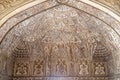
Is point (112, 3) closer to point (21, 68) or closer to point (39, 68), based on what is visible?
point (39, 68)

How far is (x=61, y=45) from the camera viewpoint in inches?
279

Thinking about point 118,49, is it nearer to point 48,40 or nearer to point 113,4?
point 113,4

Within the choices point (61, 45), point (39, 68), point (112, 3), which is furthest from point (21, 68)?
point (112, 3)

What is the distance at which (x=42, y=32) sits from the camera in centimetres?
684

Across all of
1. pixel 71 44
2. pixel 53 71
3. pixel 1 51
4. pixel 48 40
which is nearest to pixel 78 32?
pixel 71 44

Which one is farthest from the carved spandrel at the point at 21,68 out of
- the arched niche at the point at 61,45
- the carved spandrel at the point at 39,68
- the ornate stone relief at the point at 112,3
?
the ornate stone relief at the point at 112,3

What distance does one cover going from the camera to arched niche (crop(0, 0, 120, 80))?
6207 mm

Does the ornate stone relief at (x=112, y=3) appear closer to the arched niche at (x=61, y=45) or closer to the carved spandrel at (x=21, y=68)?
the arched niche at (x=61, y=45)

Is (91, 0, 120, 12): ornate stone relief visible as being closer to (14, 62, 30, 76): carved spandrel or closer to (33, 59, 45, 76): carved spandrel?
(33, 59, 45, 76): carved spandrel

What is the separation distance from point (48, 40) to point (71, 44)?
714mm

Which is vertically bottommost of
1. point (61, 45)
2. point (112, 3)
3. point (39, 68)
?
point (39, 68)

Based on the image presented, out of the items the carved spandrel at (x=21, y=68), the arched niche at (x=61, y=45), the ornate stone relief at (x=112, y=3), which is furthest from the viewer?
the carved spandrel at (x=21, y=68)

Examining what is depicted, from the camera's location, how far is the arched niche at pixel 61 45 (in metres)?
6.21

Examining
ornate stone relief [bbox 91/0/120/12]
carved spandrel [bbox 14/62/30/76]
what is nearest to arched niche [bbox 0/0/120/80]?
carved spandrel [bbox 14/62/30/76]
